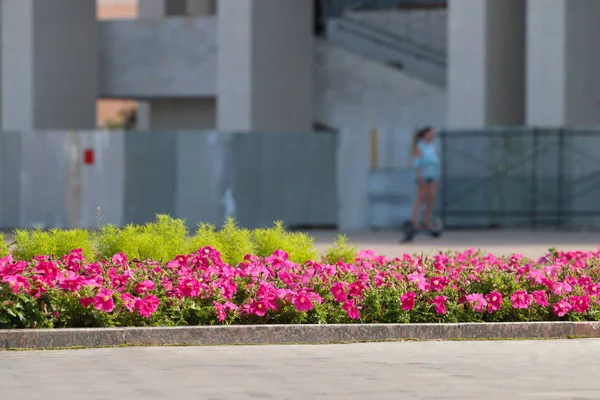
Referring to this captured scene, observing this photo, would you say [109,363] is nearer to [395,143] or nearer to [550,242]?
[550,242]

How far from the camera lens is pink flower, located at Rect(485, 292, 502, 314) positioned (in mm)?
11570

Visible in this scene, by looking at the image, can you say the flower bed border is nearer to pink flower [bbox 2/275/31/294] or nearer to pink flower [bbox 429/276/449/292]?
pink flower [bbox 2/275/31/294]

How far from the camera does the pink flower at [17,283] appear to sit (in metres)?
10.8

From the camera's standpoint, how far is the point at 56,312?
1078 centimetres

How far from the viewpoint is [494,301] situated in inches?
456

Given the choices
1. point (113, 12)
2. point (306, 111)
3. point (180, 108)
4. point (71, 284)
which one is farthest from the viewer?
point (113, 12)

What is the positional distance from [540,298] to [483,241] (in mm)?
13396

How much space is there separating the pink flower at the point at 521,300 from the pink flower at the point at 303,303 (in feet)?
5.69

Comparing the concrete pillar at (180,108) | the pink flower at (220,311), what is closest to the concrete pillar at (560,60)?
the concrete pillar at (180,108)

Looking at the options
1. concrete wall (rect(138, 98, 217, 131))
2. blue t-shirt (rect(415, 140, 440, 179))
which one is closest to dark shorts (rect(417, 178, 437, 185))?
blue t-shirt (rect(415, 140, 440, 179))

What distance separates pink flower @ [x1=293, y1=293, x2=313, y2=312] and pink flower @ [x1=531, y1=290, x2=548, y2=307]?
1.98m

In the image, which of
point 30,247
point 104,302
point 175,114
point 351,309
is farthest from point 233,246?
point 175,114

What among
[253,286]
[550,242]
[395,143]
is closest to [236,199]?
[395,143]

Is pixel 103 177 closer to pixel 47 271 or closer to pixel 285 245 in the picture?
pixel 285 245
